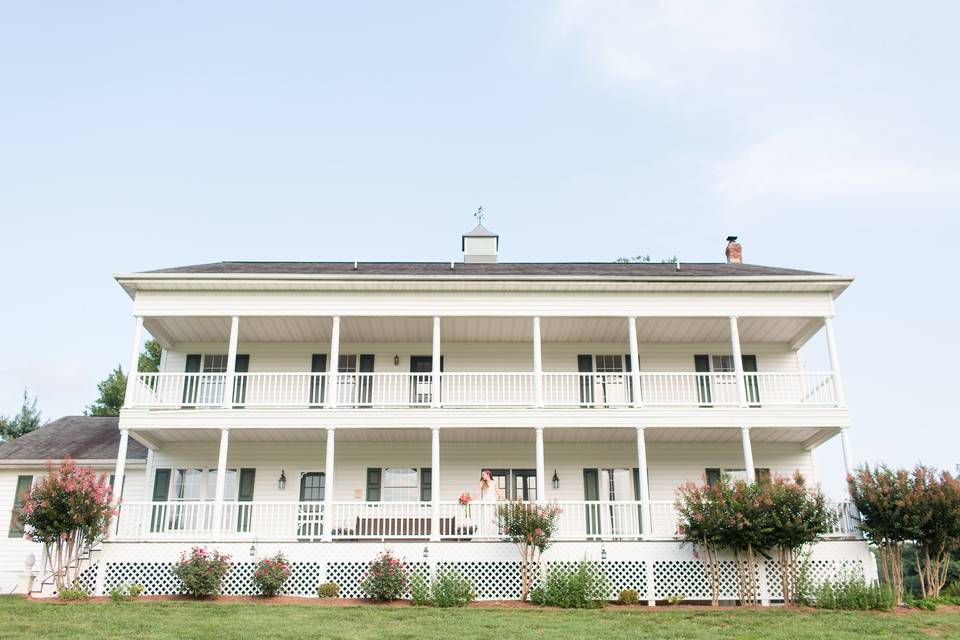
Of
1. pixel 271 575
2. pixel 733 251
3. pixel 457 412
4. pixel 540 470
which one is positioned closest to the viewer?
pixel 271 575

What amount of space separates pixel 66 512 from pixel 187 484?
16.6ft

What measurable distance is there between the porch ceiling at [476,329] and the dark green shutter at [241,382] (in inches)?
20.9

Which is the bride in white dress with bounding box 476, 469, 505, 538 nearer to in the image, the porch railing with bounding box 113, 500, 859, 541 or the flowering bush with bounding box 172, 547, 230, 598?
the porch railing with bounding box 113, 500, 859, 541

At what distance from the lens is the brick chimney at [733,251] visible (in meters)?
23.8

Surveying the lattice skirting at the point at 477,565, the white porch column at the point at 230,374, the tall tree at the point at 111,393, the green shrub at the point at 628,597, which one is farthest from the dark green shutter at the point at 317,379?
the tall tree at the point at 111,393

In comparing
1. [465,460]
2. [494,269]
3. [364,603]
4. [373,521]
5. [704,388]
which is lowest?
[364,603]

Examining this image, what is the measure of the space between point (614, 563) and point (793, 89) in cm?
1224

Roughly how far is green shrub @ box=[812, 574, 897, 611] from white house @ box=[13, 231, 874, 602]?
1.03 meters

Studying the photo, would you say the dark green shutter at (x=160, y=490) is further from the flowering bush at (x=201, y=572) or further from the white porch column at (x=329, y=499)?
the white porch column at (x=329, y=499)

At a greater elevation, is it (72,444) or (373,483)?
(72,444)

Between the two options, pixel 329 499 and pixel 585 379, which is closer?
pixel 329 499

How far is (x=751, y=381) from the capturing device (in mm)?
20484

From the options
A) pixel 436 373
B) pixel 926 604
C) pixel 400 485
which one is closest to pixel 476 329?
pixel 436 373

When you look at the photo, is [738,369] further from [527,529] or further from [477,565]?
[477,565]
